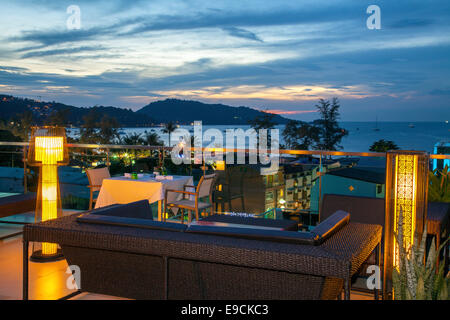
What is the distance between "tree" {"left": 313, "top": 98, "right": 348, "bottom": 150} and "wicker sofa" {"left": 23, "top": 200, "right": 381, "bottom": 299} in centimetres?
3908

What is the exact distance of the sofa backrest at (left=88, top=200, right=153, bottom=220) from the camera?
3088 mm

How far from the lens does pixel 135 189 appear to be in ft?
19.7

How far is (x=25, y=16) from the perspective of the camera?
10.0 meters

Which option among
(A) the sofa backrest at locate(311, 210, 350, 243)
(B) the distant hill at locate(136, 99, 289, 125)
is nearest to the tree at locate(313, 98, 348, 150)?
(B) the distant hill at locate(136, 99, 289, 125)

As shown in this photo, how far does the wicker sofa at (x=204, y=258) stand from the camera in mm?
2176

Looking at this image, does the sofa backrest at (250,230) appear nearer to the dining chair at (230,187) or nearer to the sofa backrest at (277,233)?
the sofa backrest at (277,233)

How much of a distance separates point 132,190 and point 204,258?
3897 millimetres

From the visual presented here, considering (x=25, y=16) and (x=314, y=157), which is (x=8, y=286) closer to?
(x=314, y=157)

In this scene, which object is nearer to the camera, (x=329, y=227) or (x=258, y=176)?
(x=329, y=227)

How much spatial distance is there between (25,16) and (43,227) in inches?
352

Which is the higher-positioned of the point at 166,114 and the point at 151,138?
the point at 166,114

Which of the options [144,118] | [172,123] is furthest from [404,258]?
[172,123]

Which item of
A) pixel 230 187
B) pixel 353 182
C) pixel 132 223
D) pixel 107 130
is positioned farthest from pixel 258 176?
pixel 107 130

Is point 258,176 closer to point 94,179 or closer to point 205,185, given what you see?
point 205,185
